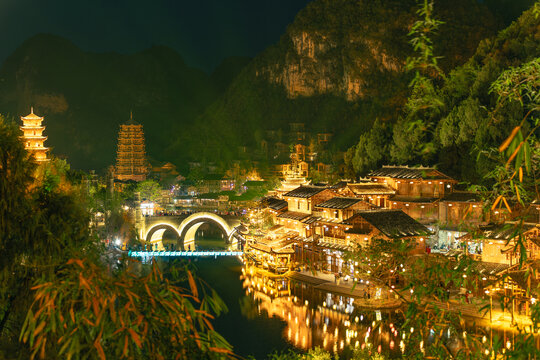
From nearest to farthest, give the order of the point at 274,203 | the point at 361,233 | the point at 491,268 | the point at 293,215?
1. the point at 491,268
2. the point at 361,233
3. the point at 293,215
4. the point at 274,203

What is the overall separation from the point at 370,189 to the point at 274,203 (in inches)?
387

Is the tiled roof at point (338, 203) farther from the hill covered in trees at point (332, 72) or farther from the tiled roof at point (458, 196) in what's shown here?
the hill covered in trees at point (332, 72)

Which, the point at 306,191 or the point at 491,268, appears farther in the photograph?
the point at 306,191

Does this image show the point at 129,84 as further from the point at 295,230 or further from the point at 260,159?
the point at 295,230

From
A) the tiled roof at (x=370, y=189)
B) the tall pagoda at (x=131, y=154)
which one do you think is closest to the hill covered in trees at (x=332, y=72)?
the tall pagoda at (x=131, y=154)

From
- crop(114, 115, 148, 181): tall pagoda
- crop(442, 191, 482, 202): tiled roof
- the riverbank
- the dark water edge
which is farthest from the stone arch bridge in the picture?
crop(114, 115, 148, 181): tall pagoda

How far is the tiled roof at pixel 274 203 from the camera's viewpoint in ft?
147

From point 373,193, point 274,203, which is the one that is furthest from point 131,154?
point 373,193

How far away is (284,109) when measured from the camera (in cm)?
10319

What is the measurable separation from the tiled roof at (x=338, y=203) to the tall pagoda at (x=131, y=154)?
5040 cm

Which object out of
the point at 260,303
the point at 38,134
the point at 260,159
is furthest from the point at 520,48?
the point at 260,159

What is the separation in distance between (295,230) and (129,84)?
341 ft

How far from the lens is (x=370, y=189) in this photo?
1571 inches

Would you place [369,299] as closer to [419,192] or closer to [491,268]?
[491,268]
